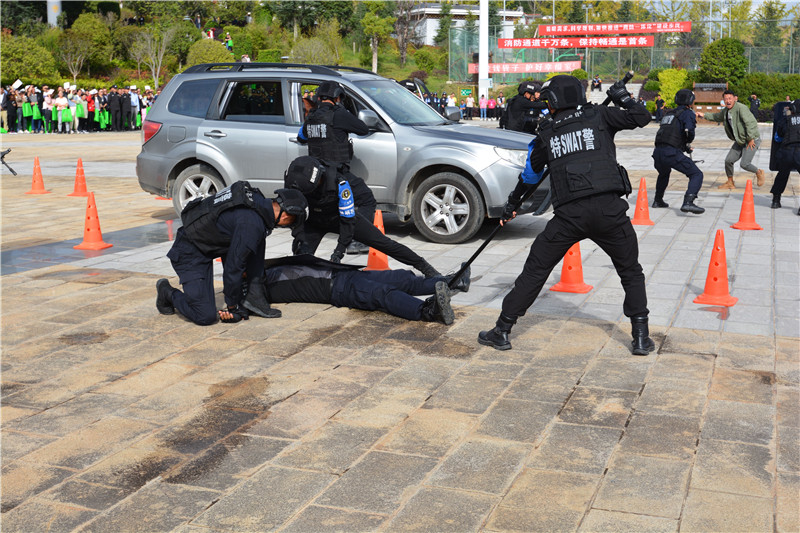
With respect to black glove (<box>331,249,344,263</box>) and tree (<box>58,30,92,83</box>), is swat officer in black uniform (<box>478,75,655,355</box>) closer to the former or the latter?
black glove (<box>331,249,344,263</box>)

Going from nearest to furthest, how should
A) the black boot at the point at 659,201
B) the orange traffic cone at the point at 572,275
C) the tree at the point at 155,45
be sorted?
the orange traffic cone at the point at 572,275 → the black boot at the point at 659,201 → the tree at the point at 155,45

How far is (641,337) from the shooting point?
586cm

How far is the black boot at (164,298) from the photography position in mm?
6910

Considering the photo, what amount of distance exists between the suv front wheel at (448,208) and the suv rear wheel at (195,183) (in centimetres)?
256

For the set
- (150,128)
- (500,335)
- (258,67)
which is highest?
(258,67)

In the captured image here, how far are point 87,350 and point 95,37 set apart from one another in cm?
6108

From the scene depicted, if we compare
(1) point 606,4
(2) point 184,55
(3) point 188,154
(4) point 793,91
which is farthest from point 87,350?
(1) point 606,4

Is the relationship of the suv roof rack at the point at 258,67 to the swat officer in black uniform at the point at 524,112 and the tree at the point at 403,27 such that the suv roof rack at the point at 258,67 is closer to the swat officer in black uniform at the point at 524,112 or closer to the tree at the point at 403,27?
the swat officer in black uniform at the point at 524,112

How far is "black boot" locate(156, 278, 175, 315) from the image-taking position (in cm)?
691

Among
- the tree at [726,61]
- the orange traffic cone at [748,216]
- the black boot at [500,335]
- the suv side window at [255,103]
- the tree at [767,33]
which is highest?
the tree at [767,33]

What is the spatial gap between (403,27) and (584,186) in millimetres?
81652

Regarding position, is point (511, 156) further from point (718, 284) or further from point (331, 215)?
point (718, 284)

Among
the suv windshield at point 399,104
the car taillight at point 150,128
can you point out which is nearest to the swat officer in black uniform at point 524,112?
the suv windshield at point 399,104

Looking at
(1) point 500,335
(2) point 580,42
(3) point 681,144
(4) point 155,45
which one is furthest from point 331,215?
(4) point 155,45
